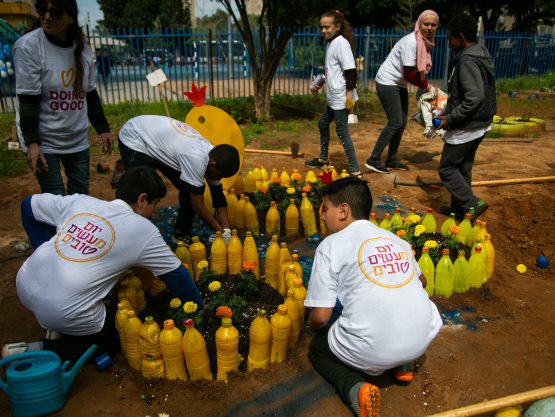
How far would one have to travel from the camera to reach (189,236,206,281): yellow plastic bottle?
355cm

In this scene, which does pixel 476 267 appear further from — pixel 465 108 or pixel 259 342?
pixel 259 342

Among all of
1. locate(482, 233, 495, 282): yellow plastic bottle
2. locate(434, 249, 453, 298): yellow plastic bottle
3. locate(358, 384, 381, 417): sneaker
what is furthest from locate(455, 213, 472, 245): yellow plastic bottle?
locate(358, 384, 381, 417): sneaker

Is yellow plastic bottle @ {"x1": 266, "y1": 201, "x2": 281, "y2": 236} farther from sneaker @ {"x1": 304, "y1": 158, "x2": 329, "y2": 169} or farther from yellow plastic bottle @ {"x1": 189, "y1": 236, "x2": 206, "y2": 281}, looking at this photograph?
sneaker @ {"x1": 304, "y1": 158, "x2": 329, "y2": 169}

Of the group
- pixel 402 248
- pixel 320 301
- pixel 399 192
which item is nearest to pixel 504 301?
pixel 402 248

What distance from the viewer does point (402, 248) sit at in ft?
7.89

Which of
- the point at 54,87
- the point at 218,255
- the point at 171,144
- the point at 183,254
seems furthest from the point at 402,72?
the point at 54,87

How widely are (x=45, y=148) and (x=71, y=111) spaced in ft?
1.12

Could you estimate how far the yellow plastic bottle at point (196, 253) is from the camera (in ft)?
11.7

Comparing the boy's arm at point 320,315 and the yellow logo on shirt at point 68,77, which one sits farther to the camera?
the yellow logo on shirt at point 68,77

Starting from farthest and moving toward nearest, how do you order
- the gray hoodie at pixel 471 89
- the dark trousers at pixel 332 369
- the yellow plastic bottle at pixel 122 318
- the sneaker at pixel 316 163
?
1. the sneaker at pixel 316 163
2. the gray hoodie at pixel 471 89
3. the yellow plastic bottle at pixel 122 318
4. the dark trousers at pixel 332 369

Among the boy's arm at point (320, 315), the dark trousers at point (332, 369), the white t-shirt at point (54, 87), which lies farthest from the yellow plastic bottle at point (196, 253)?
the boy's arm at point (320, 315)

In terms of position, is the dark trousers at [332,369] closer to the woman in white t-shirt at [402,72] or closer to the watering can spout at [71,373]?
the watering can spout at [71,373]

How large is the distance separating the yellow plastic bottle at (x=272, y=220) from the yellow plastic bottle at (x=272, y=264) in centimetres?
83

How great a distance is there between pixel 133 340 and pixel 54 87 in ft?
6.31
